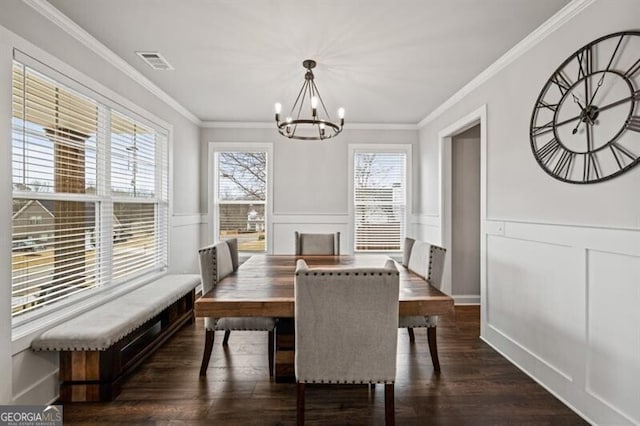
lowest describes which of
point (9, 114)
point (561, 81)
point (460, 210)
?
point (460, 210)

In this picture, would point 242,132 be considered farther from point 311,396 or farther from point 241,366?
point 311,396

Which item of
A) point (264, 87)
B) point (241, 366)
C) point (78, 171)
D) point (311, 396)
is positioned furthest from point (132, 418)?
point (264, 87)

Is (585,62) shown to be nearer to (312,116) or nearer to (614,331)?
(614,331)

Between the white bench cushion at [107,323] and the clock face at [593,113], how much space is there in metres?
3.01

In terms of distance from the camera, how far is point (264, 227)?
5.00m

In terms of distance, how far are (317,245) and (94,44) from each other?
260cm

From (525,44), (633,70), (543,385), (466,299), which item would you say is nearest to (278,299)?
(543,385)

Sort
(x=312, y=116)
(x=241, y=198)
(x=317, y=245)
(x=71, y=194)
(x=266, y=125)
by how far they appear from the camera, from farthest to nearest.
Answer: (x=241, y=198) < (x=266, y=125) < (x=317, y=245) < (x=312, y=116) < (x=71, y=194)

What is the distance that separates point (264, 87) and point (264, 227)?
7.02 feet

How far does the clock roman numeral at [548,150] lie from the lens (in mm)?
2254

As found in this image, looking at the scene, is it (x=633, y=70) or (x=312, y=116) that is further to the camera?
(x=312, y=116)

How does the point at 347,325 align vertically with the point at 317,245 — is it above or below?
below

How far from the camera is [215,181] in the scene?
4.99 metres

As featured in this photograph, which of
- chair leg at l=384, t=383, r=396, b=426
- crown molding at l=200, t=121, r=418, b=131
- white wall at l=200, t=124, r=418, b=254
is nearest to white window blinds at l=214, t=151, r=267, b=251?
white wall at l=200, t=124, r=418, b=254
